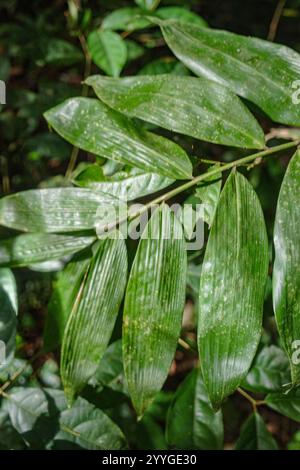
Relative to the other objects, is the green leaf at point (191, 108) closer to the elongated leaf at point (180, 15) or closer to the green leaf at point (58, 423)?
the elongated leaf at point (180, 15)

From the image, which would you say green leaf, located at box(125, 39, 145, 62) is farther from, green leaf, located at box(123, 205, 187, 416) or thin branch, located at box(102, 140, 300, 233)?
green leaf, located at box(123, 205, 187, 416)

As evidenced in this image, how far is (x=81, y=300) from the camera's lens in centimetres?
91

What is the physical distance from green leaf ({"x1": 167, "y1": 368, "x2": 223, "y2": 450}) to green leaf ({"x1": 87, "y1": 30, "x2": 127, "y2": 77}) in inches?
33.8

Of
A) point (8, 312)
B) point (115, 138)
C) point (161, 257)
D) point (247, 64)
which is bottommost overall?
point (8, 312)

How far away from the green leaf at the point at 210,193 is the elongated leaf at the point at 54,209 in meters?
0.17

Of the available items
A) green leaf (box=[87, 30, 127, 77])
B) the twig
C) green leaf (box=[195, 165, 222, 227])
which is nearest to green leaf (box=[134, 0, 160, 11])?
green leaf (box=[87, 30, 127, 77])

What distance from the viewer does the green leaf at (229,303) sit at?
821mm

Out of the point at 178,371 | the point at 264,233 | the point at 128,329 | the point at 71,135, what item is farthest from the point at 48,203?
the point at 178,371

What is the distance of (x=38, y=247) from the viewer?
40.8 inches

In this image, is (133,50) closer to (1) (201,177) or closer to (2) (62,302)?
(1) (201,177)

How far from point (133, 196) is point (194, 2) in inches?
41.1

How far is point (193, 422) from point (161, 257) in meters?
0.53

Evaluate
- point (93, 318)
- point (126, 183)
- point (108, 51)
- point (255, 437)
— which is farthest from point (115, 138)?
point (255, 437)

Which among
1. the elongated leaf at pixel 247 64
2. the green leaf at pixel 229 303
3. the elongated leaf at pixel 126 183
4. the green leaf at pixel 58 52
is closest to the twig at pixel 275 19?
the green leaf at pixel 58 52
